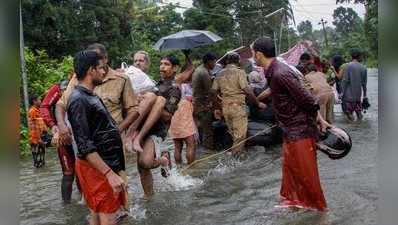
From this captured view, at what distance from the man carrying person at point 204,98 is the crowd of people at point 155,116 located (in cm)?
2

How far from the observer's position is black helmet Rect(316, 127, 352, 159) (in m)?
5.25

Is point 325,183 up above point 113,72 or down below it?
below

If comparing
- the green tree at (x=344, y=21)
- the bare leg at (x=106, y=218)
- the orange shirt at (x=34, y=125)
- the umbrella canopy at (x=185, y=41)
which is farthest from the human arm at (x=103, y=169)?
the green tree at (x=344, y=21)

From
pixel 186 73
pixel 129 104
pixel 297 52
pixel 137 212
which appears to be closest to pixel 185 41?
pixel 186 73

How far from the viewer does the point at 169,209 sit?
235 inches

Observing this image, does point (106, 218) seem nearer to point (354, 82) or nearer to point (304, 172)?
point (304, 172)

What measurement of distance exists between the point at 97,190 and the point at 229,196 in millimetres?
2831

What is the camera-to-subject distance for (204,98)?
957 cm

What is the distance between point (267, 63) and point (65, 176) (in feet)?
8.88

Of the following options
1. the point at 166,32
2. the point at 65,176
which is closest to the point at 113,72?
the point at 65,176

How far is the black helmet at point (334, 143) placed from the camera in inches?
207
